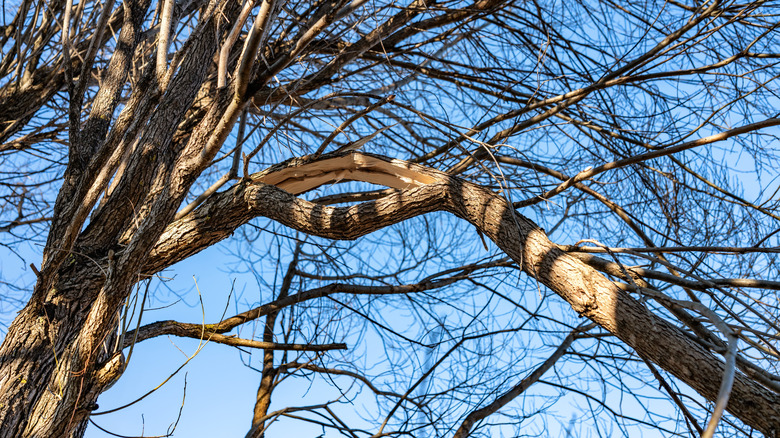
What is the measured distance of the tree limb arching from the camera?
69.2 inches

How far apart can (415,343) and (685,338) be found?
2.19 m

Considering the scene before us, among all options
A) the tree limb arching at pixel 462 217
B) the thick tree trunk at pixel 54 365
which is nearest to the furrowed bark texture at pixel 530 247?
the tree limb arching at pixel 462 217

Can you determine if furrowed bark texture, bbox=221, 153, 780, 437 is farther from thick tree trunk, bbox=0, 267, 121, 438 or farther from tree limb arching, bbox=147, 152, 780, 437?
thick tree trunk, bbox=0, 267, 121, 438

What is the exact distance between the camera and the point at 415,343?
3.84 metres

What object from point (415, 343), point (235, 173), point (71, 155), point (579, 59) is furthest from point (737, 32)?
point (71, 155)

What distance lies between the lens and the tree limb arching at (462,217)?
176 centimetres

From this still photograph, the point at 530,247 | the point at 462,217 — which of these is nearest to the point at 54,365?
the point at 462,217

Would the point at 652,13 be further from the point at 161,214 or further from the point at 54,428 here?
the point at 54,428

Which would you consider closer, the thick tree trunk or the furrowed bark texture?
the furrowed bark texture

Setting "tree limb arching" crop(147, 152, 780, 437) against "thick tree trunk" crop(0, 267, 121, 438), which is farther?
"thick tree trunk" crop(0, 267, 121, 438)

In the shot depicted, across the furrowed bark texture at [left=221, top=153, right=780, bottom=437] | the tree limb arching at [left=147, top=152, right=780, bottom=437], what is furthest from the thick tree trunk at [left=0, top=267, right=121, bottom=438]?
the furrowed bark texture at [left=221, top=153, right=780, bottom=437]

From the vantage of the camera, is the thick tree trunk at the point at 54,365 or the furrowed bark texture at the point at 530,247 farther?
the thick tree trunk at the point at 54,365

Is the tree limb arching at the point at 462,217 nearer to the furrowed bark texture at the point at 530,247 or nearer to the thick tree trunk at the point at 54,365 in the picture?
the furrowed bark texture at the point at 530,247

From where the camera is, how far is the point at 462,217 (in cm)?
244
